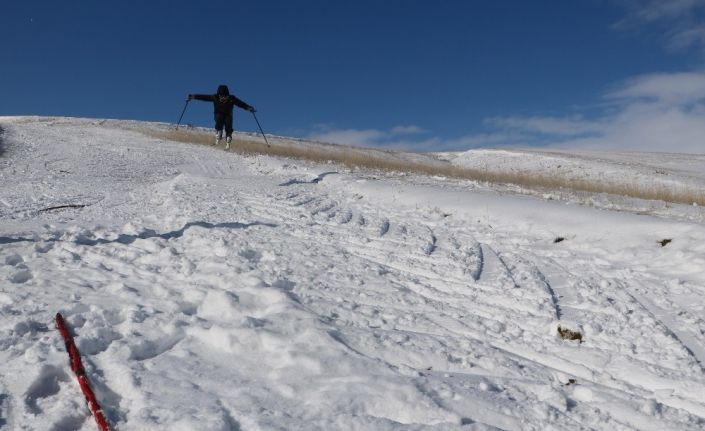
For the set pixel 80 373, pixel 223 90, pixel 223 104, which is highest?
pixel 223 90

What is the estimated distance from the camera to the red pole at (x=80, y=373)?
248 centimetres

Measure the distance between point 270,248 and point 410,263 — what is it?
157 cm

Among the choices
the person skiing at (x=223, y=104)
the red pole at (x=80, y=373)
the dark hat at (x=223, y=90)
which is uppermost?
the dark hat at (x=223, y=90)

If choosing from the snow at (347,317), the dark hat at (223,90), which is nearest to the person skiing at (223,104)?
the dark hat at (223,90)

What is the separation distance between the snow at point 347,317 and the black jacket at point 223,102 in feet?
32.8

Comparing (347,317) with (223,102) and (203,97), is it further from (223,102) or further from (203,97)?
(203,97)

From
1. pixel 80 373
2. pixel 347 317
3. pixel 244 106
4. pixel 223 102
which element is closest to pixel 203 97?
pixel 223 102

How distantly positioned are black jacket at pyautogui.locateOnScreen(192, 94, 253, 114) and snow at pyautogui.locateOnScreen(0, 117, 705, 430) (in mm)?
9999

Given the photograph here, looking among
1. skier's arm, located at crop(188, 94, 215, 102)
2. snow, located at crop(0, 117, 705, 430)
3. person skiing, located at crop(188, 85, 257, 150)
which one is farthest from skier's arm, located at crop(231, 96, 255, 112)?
snow, located at crop(0, 117, 705, 430)

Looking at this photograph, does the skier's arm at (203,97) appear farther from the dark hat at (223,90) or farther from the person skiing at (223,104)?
the dark hat at (223,90)

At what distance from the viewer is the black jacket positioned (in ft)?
58.5

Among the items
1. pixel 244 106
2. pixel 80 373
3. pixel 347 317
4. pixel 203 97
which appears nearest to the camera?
pixel 80 373

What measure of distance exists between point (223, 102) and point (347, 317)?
15236 millimetres

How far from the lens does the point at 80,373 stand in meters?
2.84
